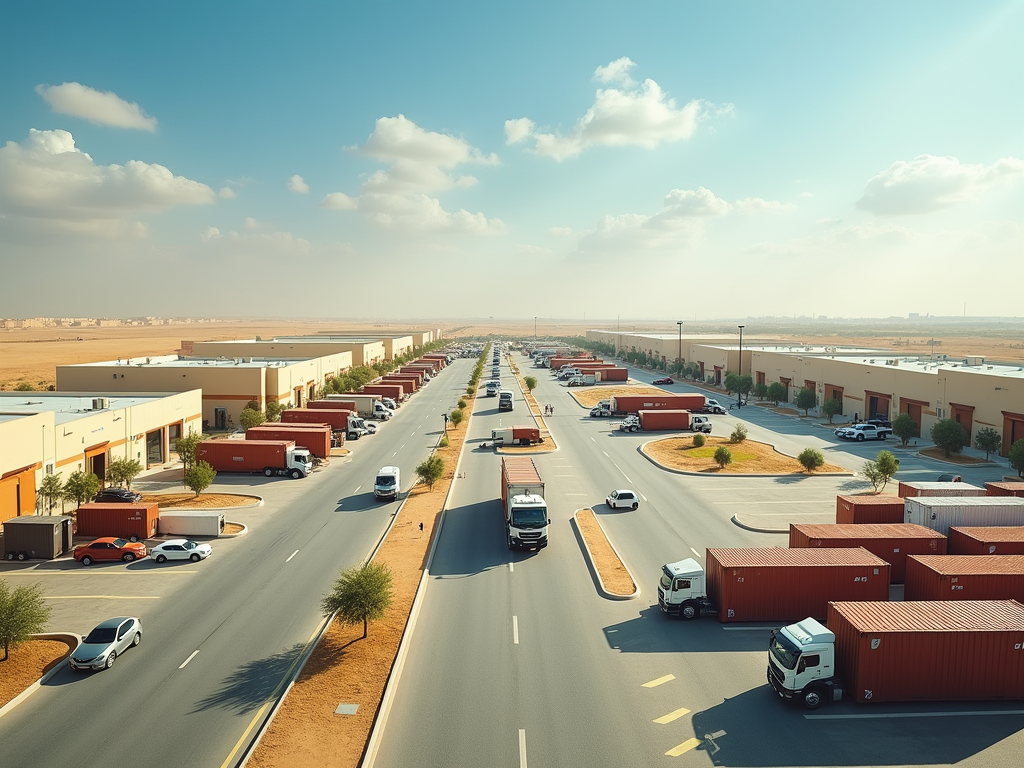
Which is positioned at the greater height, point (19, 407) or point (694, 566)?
point (19, 407)

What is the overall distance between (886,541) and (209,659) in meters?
25.8

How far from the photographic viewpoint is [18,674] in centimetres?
2027

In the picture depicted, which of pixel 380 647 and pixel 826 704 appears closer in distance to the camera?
pixel 826 704

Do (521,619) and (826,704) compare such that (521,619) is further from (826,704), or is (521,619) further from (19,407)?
(19,407)

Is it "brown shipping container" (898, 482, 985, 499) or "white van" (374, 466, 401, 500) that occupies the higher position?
"brown shipping container" (898, 482, 985, 499)

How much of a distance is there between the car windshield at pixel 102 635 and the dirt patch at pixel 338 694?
6462 mm

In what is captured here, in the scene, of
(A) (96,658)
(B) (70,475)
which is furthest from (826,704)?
(B) (70,475)

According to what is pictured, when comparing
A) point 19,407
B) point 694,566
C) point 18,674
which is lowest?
point 18,674

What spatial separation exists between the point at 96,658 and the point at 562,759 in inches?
576

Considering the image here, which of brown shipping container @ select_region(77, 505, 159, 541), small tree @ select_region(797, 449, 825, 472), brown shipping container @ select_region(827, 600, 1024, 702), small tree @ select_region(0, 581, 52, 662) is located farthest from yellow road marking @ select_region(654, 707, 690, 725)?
small tree @ select_region(797, 449, 825, 472)

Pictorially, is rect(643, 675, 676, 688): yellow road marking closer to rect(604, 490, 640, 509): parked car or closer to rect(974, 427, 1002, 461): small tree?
rect(604, 490, 640, 509): parked car

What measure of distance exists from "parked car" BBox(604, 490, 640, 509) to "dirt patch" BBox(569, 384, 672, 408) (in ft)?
158

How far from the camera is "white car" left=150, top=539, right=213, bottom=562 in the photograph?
3027cm

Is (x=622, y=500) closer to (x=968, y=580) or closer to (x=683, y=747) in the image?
(x=968, y=580)
